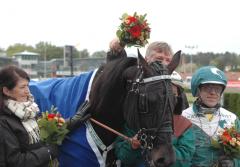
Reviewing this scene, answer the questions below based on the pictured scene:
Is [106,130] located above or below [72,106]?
below

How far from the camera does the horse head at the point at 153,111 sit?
2611 millimetres

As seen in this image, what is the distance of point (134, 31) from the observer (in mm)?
3213

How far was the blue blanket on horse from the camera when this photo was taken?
3.10 m

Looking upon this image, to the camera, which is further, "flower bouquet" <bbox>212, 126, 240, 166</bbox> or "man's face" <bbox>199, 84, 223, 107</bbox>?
"man's face" <bbox>199, 84, 223, 107</bbox>

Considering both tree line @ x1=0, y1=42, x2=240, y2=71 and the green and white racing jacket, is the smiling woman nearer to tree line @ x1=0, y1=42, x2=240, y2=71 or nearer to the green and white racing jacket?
the green and white racing jacket

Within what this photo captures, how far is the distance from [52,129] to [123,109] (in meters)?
0.55

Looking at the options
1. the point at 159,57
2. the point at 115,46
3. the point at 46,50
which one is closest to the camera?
the point at 159,57

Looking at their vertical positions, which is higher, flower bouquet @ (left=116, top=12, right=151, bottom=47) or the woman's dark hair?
flower bouquet @ (left=116, top=12, right=151, bottom=47)

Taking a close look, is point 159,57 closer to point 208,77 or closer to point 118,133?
point 208,77

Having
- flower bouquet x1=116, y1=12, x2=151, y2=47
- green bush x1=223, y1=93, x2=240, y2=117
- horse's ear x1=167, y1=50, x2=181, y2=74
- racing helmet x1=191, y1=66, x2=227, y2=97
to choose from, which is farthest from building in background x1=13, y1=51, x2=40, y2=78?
horse's ear x1=167, y1=50, x2=181, y2=74

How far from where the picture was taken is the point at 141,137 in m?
2.71

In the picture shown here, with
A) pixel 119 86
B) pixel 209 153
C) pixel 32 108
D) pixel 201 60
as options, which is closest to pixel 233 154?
pixel 209 153

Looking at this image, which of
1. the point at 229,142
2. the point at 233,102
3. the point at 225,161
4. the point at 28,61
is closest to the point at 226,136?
the point at 229,142

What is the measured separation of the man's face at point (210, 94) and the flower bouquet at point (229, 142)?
0.84 feet
